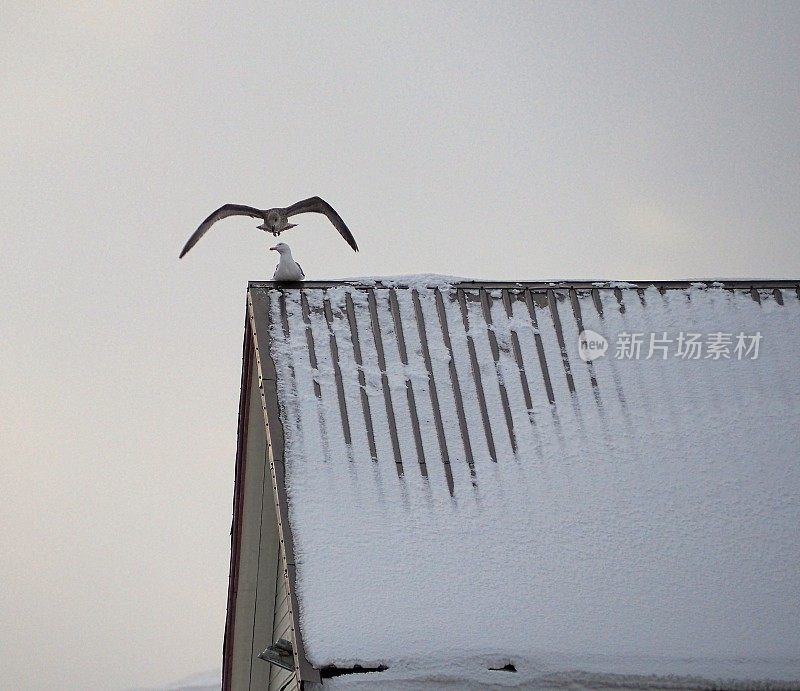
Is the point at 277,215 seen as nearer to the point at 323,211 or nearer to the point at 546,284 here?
the point at 323,211

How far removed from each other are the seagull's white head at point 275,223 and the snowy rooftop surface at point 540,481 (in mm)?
729

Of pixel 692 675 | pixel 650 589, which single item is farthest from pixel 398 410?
pixel 692 675

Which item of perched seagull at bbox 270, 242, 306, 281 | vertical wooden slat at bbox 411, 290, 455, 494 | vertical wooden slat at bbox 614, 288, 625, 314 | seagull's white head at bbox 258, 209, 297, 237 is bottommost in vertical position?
vertical wooden slat at bbox 411, 290, 455, 494

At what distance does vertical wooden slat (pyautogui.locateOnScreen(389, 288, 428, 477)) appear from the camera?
25.6 ft

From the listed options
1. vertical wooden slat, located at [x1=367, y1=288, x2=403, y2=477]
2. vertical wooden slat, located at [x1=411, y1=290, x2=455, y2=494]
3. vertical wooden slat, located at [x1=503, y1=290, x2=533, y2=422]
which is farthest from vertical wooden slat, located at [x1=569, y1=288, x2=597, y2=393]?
vertical wooden slat, located at [x1=367, y1=288, x2=403, y2=477]

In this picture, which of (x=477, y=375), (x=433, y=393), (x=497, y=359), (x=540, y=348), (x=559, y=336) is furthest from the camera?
(x=559, y=336)

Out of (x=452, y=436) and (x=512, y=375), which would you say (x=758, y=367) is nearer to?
(x=512, y=375)

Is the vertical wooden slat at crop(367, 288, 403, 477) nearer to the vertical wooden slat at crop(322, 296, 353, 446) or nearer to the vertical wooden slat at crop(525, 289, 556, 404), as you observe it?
the vertical wooden slat at crop(322, 296, 353, 446)

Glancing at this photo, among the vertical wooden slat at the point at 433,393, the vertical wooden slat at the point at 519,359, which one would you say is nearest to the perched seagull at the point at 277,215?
the vertical wooden slat at the point at 433,393

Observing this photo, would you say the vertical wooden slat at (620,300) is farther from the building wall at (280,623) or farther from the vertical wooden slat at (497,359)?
the building wall at (280,623)

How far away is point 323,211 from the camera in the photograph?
960 centimetres

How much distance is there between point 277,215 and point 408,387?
207 centimetres

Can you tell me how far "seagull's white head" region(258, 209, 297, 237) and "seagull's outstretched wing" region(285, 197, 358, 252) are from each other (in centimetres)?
7

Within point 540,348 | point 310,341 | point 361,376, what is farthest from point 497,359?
point 310,341
